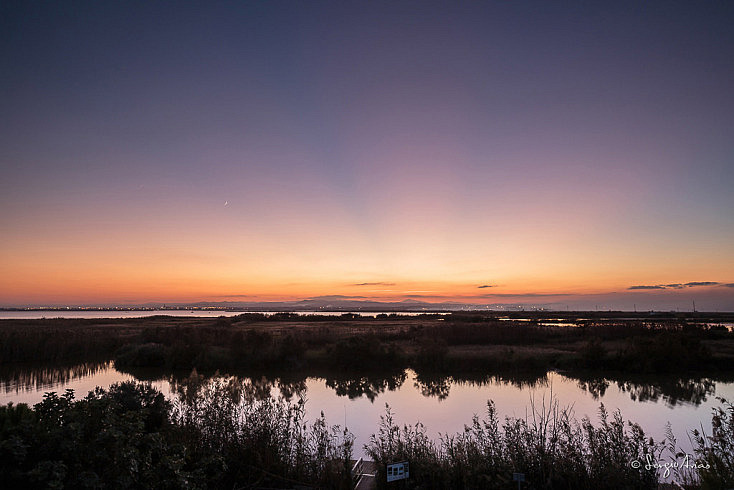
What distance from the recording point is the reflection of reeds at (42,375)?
15811 mm

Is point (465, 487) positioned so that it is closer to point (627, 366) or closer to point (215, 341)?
point (627, 366)

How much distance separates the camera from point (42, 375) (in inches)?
721

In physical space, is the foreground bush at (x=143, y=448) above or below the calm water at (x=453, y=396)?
above

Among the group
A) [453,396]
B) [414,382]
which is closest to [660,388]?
[453,396]

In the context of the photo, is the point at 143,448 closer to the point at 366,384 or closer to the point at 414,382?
the point at 366,384

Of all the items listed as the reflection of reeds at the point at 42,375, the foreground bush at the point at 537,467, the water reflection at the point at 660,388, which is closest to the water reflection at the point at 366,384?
the water reflection at the point at 660,388

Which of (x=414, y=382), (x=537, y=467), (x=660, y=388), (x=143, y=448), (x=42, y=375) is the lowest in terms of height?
(x=660, y=388)

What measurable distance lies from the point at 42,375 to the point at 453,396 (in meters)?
17.3

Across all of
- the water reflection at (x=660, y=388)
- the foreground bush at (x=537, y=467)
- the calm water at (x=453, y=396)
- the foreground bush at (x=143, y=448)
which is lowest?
the water reflection at (x=660, y=388)

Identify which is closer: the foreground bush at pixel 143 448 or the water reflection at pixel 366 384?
the foreground bush at pixel 143 448

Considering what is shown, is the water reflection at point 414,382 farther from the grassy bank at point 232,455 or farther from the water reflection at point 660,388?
the grassy bank at point 232,455

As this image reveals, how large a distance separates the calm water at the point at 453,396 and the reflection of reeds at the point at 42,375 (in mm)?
36

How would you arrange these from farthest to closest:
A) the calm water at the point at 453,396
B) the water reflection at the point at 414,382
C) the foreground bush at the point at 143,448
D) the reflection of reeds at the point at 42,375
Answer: the reflection of reeds at the point at 42,375
the water reflection at the point at 414,382
the calm water at the point at 453,396
the foreground bush at the point at 143,448

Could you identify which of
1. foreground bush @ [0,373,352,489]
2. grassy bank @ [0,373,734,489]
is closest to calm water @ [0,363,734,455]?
foreground bush @ [0,373,352,489]
